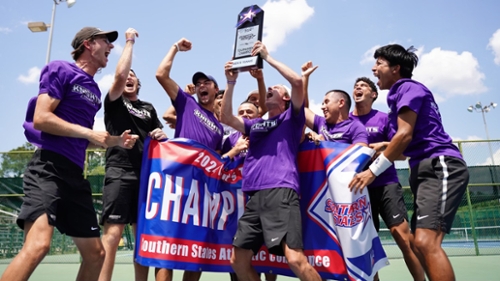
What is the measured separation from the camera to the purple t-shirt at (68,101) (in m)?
2.84

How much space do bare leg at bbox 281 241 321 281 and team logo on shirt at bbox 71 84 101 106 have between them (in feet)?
6.56

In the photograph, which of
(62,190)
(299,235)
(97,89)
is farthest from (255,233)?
(97,89)

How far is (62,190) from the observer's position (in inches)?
110

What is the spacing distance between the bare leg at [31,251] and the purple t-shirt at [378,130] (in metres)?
3.25

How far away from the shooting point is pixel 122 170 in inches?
158

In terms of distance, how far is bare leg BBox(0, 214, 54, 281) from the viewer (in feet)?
7.84

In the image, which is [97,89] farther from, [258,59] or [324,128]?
[324,128]

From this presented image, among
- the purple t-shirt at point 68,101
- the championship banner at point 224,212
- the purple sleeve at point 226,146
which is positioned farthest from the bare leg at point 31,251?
the purple sleeve at point 226,146

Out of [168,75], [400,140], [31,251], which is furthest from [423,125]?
[31,251]

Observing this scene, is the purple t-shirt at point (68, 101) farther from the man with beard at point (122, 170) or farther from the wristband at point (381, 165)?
the wristband at point (381, 165)

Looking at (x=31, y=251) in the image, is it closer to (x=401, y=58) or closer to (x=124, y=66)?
(x=124, y=66)

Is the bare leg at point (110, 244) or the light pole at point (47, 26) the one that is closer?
the bare leg at point (110, 244)

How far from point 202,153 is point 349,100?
5.83 ft

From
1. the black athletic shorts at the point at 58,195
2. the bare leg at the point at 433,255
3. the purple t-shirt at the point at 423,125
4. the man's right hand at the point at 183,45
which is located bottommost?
the bare leg at the point at 433,255
